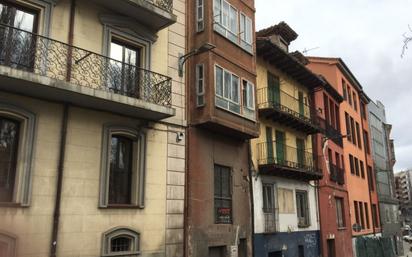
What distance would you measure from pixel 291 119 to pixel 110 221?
12.3 metres

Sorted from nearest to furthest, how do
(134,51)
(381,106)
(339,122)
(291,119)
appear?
1. (134,51)
2. (291,119)
3. (339,122)
4. (381,106)

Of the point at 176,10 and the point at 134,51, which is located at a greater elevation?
the point at 176,10

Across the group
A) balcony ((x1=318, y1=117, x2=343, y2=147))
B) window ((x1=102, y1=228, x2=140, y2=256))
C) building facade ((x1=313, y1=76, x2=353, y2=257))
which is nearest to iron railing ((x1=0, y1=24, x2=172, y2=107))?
window ((x1=102, y1=228, x2=140, y2=256))

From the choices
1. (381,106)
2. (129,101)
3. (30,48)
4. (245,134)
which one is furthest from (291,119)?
(381,106)

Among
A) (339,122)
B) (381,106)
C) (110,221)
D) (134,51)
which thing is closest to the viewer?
(110,221)

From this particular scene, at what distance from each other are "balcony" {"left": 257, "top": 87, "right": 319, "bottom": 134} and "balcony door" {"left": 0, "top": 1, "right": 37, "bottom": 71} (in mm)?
11179

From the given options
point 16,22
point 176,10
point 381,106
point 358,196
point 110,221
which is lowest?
point 110,221

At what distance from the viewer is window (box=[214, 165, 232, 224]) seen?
15.8m

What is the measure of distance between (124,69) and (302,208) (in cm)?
1388

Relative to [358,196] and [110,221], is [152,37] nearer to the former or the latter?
[110,221]

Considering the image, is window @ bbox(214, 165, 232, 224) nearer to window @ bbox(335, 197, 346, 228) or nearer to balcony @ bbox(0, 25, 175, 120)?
balcony @ bbox(0, 25, 175, 120)

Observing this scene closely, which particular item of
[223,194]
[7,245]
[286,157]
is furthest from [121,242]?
[286,157]

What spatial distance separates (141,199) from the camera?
12.8 m

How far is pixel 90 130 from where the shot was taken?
12000 millimetres
